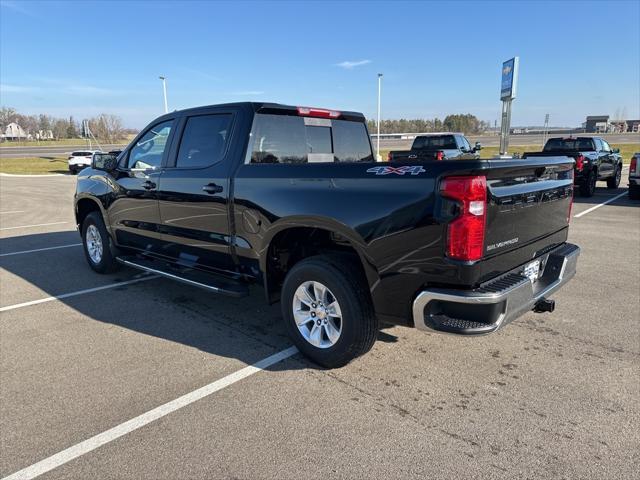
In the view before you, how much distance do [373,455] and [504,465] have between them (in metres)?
0.69

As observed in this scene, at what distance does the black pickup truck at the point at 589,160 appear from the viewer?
1387 cm

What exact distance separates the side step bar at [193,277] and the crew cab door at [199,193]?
0.12m

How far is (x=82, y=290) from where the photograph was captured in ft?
18.2

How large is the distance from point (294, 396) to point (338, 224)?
1206mm

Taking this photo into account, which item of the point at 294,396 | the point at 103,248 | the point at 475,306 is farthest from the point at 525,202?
the point at 103,248

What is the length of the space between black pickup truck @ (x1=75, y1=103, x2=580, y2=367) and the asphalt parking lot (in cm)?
44

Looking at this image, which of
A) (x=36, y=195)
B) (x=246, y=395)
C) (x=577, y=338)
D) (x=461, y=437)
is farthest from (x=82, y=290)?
(x=36, y=195)

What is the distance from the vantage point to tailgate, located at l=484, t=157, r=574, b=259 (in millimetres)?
2840

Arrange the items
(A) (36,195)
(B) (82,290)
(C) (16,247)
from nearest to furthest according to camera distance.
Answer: (B) (82,290) < (C) (16,247) < (A) (36,195)

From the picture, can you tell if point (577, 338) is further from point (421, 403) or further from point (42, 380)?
point (42, 380)

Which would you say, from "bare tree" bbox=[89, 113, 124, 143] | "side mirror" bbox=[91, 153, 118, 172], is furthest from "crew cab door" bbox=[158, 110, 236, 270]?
"bare tree" bbox=[89, 113, 124, 143]

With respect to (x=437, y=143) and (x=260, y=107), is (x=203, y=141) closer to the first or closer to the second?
(x=260, y=107)

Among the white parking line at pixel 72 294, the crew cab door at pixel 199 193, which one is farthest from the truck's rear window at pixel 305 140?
the white parking line at pixel 72 294

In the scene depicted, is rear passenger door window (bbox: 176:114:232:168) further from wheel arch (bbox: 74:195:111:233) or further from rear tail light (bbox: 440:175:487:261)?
rear tail light (bbox: 440:175:487:261)
